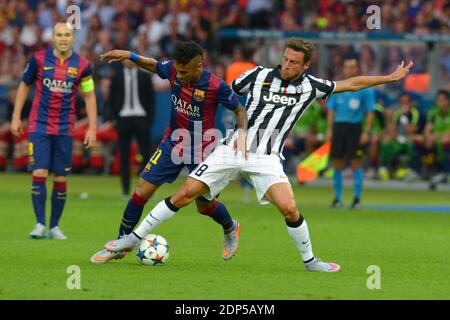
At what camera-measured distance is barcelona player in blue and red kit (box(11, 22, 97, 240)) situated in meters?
13.0

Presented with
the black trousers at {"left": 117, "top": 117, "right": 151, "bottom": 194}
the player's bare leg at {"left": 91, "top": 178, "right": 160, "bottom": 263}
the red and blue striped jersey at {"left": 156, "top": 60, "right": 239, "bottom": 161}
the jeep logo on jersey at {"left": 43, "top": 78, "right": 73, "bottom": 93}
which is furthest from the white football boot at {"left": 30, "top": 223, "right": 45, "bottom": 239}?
the black trousers at {"left": 117, "top": 117, "right": 151, "bottom": 194}

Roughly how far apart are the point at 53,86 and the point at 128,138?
5957 millimetres

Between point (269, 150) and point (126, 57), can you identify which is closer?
point (126, 57)

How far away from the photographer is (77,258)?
446 inches

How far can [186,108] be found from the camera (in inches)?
433

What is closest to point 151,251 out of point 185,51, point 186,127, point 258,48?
point 186,127

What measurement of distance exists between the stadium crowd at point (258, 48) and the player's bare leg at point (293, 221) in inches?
423

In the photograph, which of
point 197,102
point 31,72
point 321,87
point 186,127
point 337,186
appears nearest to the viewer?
point 321,87

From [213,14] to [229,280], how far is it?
57.4ft

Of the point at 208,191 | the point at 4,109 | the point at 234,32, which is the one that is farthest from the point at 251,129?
the point at 4,109

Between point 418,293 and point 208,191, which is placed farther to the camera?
point 208,191

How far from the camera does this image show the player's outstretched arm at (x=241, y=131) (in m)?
10.5

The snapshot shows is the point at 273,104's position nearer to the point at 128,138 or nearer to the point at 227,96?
the point at 227,96
